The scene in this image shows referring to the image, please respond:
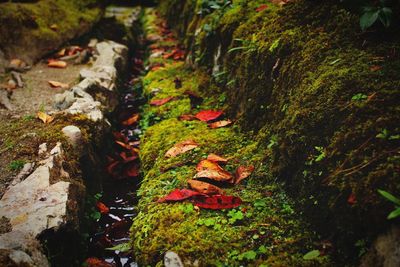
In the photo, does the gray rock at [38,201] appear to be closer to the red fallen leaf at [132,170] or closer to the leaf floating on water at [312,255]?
the red fallen leaf at [132,170]

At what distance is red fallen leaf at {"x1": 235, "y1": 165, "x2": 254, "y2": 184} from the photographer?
283 centimetres

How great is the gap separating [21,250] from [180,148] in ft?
5.39

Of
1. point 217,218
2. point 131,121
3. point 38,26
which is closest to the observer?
point 217,218

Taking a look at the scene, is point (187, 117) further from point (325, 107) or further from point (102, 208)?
point (325, 107)

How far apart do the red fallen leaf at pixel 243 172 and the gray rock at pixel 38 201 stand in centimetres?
142

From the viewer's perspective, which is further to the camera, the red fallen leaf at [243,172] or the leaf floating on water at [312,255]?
the red fallen leaf at [243,172]

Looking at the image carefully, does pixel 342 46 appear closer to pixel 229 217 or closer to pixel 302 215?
pixel 302 215

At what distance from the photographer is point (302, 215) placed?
238cm

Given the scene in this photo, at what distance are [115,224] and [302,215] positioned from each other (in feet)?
5.62

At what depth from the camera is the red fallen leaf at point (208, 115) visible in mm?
3789

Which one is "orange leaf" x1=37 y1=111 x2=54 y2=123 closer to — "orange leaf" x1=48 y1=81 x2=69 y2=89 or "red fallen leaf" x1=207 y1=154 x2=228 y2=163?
"orange leaf" x1=48 y1=81 x2=69 y2=89

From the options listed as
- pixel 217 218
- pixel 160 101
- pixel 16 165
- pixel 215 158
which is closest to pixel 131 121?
pixel 160 101

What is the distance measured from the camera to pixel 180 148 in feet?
11.0

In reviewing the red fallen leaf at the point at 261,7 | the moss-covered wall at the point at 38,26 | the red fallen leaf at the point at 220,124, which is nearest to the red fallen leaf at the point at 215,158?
the red fallen leaf at the point at 220,124
